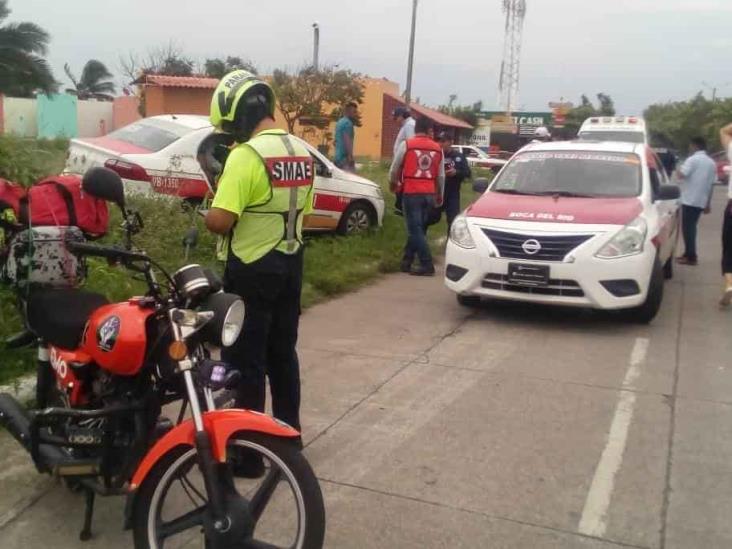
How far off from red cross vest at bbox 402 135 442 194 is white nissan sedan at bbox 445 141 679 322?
1.30 m

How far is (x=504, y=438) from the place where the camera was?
4.66 metres

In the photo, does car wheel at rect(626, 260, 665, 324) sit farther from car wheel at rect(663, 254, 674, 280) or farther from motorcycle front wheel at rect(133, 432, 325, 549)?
Result: motorcycle front wheel at rect(133, 432, 325, 549)

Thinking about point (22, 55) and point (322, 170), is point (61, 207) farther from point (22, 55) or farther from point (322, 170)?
point (22, 55)

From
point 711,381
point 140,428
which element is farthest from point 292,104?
point 140,428

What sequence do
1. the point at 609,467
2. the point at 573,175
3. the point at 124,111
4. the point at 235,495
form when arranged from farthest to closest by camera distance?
1. the point at 124,111
2. the point at 573,175
3. the point at 609,467
4. the point at 235,495

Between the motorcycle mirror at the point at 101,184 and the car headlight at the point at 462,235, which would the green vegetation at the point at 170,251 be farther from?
the car headlight at the point at 462,235

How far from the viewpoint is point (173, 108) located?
29.1 meters

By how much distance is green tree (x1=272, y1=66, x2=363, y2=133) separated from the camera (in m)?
24.1

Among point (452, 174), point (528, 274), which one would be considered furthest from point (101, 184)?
point (452, 174)

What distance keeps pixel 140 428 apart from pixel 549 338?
4343 mm

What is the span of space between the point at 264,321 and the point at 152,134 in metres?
6.49

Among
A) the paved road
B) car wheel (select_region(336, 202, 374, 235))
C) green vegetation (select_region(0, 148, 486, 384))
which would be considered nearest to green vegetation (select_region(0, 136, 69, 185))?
green vegetation (select_region(0, 148, 486, 384))

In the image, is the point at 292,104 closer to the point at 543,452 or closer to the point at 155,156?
the point at 155,156

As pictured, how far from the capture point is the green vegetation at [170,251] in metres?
5.49
